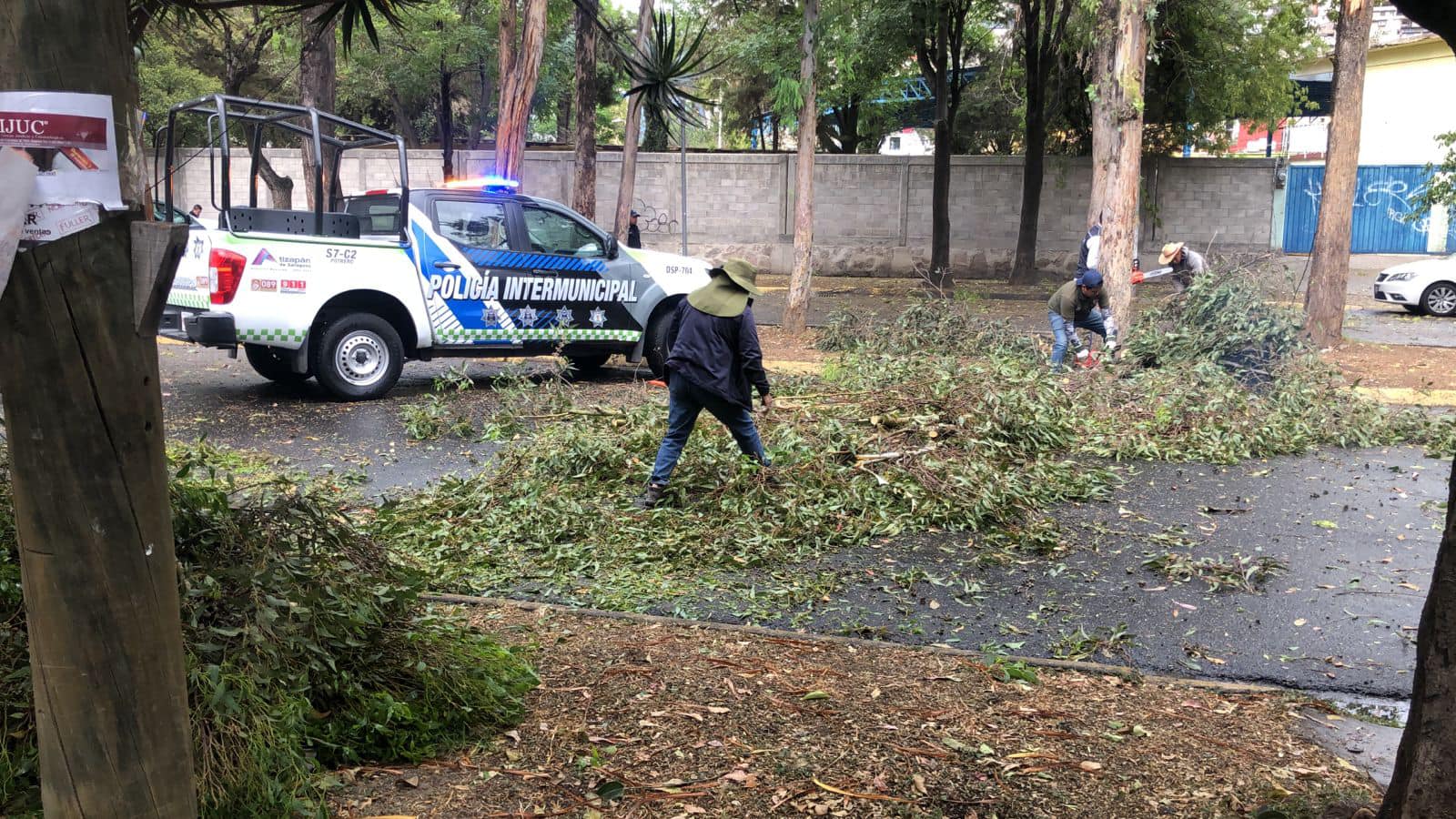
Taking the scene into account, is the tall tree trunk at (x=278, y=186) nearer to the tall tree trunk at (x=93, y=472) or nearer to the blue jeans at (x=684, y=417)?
the blue jeans at (x=684, y=417)

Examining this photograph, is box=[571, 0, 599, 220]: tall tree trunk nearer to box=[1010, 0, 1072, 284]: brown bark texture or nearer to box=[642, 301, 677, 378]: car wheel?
box=[642, 301, 677, 378]: car wheel

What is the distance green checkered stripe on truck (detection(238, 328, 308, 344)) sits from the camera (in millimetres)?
10302

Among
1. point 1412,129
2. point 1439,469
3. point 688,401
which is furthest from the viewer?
point 1412,129

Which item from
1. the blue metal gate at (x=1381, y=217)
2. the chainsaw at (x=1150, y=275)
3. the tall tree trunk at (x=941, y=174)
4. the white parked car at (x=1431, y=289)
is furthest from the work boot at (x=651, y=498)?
the blue metal gate at (x=1381, y=217)

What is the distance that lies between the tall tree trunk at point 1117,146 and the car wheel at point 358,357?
8.39 m

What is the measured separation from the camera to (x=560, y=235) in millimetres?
12164

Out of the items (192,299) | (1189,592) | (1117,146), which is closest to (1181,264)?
(1117,146)

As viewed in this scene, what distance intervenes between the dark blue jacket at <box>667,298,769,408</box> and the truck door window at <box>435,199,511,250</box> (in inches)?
185

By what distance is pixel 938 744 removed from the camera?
409 cm

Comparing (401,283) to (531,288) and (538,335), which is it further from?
(538,335)

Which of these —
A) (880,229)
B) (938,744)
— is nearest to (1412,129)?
(880,229)

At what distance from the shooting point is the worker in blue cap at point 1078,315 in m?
12.3

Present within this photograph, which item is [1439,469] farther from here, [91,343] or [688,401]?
[91,343]

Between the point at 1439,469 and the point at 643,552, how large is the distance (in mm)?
6656
